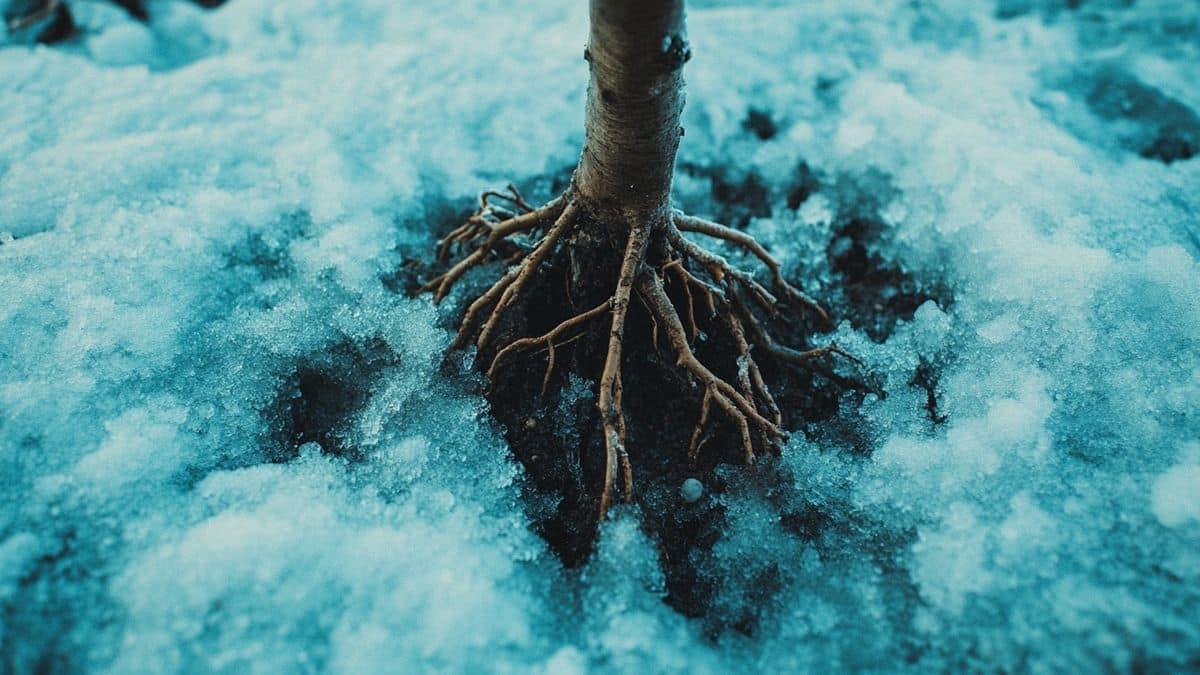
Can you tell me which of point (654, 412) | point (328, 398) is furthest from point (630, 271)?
point (328, 398)

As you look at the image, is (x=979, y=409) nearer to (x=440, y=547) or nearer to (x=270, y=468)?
(x=440, y=547)

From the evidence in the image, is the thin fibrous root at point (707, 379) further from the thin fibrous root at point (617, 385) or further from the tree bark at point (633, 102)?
the tree bark at point (633, 102)

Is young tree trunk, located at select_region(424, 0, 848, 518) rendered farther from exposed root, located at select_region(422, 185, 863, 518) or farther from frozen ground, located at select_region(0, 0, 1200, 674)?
frozen ground, located at select_region(0, 0, 1200, 674)

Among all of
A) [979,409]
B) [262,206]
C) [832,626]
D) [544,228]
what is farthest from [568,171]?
[832,626]

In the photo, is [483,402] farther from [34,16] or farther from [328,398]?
[34,16]

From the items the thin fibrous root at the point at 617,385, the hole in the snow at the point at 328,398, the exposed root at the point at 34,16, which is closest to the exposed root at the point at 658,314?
the thin fibrous root at the point at 617,385

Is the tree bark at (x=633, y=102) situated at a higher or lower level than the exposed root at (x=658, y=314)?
higher

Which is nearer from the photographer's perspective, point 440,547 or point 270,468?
point 440,547
